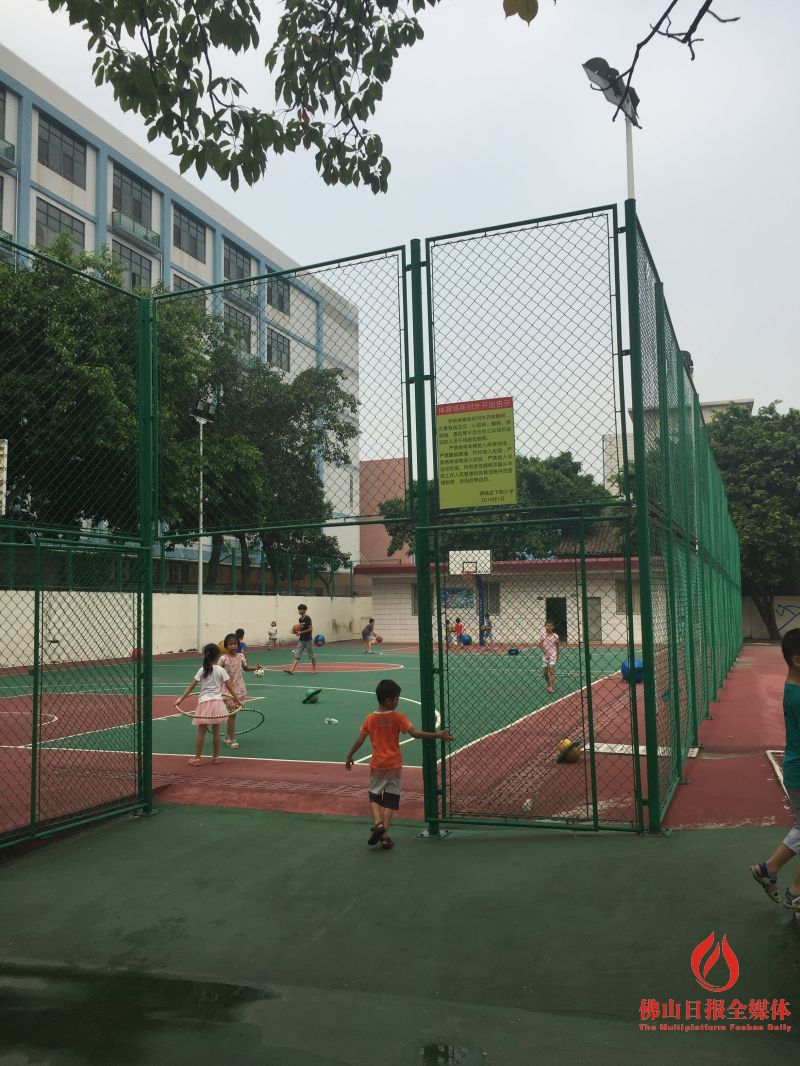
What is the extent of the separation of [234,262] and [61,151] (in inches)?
476

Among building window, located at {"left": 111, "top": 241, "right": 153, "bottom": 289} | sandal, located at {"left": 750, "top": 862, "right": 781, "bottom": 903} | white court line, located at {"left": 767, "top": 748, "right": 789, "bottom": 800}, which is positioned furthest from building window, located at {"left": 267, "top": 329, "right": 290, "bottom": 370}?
building window, located at {"left": 111, "top": 241, "right": 153, "bottom": 289}

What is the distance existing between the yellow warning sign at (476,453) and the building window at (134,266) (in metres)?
34.2

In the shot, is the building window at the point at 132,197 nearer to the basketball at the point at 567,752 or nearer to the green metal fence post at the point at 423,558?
the green metal fence post at the point at 423,558

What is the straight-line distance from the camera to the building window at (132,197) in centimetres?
3869

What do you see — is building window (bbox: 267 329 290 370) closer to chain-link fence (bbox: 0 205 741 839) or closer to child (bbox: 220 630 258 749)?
chain-link fence (bbox: 0 205 741 839)

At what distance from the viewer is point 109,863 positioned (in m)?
6.23

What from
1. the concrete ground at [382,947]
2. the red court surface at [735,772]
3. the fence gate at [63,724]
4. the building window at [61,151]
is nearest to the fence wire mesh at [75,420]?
the fence gate at [63,724]

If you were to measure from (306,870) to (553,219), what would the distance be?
5.13 m

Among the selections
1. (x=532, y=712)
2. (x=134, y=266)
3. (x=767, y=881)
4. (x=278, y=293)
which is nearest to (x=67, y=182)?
(x=134, y=266)

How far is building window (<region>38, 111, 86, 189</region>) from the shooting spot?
113ft

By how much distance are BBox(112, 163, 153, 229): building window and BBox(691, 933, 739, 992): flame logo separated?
4044cm

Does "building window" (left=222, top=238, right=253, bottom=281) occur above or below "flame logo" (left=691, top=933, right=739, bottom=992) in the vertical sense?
above

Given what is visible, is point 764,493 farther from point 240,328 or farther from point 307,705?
point 240,328

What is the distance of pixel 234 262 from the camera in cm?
4650
